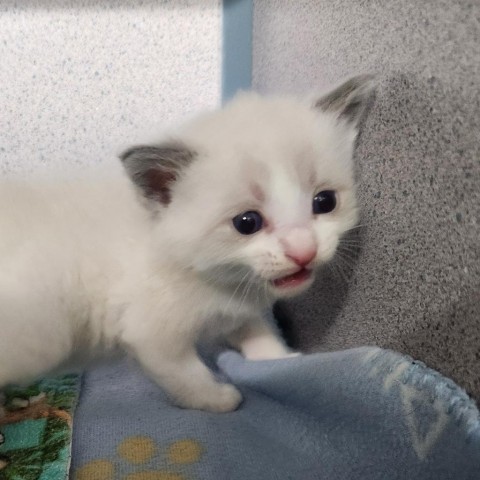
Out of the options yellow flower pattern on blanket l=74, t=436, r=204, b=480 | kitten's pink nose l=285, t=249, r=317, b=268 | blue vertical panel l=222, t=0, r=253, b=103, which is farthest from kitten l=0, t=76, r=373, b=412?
blue vertical panel l=222, t=0, r=253, b=103

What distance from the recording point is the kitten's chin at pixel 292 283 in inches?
34.0

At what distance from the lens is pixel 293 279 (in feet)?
2.85

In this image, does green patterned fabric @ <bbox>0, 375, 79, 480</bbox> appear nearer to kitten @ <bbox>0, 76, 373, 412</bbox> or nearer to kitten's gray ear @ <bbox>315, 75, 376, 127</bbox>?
kitten @ <bbox>0, 76, 373, 412</bbox>

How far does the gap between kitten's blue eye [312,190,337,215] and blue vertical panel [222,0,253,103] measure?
79 cm

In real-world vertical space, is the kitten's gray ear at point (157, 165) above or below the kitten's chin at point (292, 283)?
above

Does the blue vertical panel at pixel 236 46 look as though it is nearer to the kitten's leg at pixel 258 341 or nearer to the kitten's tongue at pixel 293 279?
the kitten's leg at pixel 258 341

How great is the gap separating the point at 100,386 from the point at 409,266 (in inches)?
27.5

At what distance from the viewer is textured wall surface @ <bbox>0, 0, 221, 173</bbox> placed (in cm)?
154

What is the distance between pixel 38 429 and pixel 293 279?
0.51 metres

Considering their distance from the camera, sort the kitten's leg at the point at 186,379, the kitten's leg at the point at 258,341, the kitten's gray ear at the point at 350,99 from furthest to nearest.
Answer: the kitten's leg at the point at 258,341 < the kitten's leg at the point at 186,379 < the kitten's gray ear at the point at 350,99

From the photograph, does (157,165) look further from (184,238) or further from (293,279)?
(293,279)

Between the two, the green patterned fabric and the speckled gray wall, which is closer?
the speckled gray wall

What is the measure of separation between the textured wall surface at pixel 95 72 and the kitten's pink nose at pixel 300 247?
Answer: 942mm

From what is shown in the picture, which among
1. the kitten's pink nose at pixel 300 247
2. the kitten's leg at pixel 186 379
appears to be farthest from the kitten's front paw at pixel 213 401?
the kitten's pink nose at pixel 300 247
